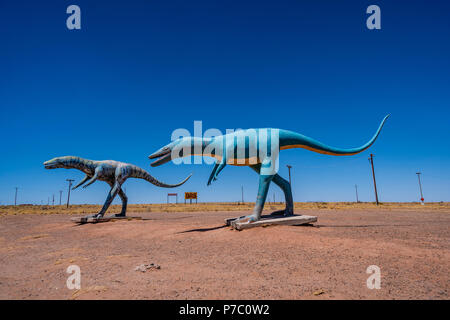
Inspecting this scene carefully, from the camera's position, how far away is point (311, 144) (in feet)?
26.4

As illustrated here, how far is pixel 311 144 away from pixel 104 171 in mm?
9547

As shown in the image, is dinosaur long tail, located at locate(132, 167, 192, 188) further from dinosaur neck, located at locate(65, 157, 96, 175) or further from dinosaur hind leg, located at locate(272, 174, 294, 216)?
dinosaur hind leg, located at locate(272, 174, 294, 216)

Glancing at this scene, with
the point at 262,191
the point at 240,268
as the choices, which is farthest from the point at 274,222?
the point at 240,268

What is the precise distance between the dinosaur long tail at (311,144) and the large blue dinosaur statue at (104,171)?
8.23 m

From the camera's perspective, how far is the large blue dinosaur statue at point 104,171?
1095cm

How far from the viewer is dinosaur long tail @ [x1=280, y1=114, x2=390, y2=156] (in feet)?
25.5

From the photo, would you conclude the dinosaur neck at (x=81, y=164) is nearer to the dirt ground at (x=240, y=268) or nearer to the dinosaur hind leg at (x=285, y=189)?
the dirt ground at (x=240, y=268)

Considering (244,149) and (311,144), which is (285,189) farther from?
(244,149)

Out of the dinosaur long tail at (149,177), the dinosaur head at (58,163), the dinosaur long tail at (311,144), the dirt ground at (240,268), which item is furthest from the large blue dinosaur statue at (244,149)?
the dinosaur head at (58,163)

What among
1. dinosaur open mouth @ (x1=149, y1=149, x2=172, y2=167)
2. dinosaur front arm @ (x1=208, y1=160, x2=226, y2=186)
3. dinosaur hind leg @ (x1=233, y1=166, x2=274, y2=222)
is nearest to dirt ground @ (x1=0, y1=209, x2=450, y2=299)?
dinosaur hind leg @ (x1=233, y1=166, x2=274, y2=222)
